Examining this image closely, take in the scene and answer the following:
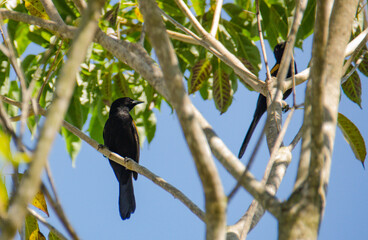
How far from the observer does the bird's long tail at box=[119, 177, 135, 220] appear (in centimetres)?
571

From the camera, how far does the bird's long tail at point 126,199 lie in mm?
5707

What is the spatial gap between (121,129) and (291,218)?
475 cm

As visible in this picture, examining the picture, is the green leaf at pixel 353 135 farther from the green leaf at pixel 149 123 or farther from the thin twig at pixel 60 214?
the green leaf at pixel 149 123

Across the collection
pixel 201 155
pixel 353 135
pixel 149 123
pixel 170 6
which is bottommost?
pixel 201 155

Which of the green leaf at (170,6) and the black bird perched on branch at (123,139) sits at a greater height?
the green leaf at (170,6)

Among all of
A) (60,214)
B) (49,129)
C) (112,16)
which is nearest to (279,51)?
(112,16)

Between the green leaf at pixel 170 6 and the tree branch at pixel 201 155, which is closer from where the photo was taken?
the tree branch at pixel 201 155

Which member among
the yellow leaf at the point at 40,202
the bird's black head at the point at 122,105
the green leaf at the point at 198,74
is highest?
the bird's black head at the point at 122,105

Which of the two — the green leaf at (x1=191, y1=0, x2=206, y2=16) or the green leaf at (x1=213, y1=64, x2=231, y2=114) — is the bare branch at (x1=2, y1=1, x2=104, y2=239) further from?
the green leaf at (x1=191, y1=0, x2=206, y2=16)

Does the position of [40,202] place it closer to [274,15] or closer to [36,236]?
[36,236]

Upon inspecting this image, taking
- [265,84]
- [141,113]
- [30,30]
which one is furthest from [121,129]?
[265,84]

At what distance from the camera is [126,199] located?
19.1ft

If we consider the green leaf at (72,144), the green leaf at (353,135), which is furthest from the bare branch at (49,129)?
the green leaf at (72,144)

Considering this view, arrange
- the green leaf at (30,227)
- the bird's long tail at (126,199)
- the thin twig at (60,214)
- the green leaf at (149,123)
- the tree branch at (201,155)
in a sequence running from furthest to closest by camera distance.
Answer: the bird's long tail at (126,199), the green leaf at (149,123), the green leaf at (30,227), the tree branch at (201,155), the thin twig at (60,214)
